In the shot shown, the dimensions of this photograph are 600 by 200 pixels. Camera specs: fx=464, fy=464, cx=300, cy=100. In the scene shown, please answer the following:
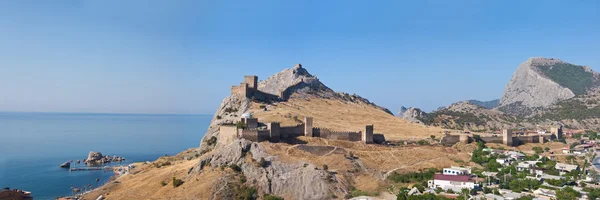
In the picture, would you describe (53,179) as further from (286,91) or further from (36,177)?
(286,91)

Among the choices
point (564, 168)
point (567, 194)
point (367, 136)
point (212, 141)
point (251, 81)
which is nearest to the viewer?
point (567, 194)

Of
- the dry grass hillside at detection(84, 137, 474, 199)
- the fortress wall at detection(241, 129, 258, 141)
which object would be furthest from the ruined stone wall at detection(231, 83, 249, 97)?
the fortress wall at detection(241, 129, 258, 141)

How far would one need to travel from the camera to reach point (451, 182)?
39469 millimetres

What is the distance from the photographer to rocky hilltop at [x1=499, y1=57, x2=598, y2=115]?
6457 inches

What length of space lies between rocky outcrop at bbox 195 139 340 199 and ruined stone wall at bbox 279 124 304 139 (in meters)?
4.63

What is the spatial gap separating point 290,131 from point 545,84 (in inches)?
6044

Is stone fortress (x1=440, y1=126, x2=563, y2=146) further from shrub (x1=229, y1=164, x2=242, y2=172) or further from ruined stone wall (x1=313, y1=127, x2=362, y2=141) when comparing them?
shrub (x1=229, y1=164, x2=242, y2=172)

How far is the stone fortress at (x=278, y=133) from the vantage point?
157 ft

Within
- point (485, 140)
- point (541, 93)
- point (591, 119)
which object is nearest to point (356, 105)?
point (485, 140)

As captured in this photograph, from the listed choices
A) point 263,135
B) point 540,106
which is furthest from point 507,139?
point 540,106

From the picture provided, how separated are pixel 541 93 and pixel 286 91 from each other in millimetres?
125341

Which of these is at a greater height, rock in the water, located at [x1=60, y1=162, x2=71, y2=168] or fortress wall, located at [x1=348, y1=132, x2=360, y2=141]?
fortress wall, located at [x1=348, y1=132, x2=360, y2=141]

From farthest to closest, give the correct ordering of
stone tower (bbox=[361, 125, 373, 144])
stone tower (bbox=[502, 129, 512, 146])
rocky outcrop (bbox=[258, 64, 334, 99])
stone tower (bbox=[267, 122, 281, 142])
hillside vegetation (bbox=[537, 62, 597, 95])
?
hillside vegetation (bbox=[537, 62, 597, 95]) < rocky outcrop (bbox=[258, 64, 334, 99]) < stone tower (bbox=[502, 129, 512, 146]) < stone tower (bbox=[361, 125, 373, 144]) < stone tower (bbox=[267, 122, 281, 142])

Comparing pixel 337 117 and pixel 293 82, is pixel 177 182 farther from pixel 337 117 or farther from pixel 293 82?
pixel 293 82
